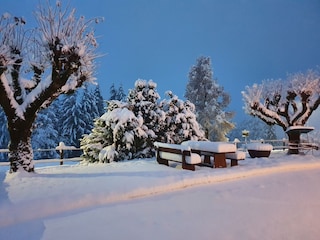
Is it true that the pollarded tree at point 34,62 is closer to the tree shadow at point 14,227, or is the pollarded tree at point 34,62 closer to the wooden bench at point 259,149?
the tree shadow at point 14,227

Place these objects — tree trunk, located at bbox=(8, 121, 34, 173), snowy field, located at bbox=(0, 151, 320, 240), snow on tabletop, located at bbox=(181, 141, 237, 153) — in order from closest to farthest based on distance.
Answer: snowy field, located at bbox=(0, 151, 320, 240), tree trunk, located at bbox=(8, 121, 34, 173), snow on tabletop, located at bbox=(181, 141, 237, 153)

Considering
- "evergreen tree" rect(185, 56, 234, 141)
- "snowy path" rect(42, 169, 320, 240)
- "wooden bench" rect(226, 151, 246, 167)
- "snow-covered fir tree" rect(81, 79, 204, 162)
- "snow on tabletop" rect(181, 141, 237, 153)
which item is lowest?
"snowy path" rect(42, 169, 320, 240)

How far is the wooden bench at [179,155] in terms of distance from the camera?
8.50 meters

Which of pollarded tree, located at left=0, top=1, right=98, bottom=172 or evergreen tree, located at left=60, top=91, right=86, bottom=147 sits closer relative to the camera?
pollarded tree, located at left=0, top=1, right=98, bottom=172

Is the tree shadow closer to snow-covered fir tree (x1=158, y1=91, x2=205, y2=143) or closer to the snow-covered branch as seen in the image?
snow-covered fir tree (x1=158, y1=91, x2=205, y2=143)

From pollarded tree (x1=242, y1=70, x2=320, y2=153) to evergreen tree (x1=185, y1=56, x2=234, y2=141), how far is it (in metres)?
5.60

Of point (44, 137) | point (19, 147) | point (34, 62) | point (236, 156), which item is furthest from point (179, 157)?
point (44, 137)

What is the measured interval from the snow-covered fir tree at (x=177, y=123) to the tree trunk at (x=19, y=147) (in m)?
6.60

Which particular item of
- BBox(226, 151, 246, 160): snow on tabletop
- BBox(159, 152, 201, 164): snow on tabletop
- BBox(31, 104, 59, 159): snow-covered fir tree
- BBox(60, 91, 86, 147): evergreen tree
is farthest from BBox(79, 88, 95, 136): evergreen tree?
BBox(226, 151, 246, 160): snow on tabletop

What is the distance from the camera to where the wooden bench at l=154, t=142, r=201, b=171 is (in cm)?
850

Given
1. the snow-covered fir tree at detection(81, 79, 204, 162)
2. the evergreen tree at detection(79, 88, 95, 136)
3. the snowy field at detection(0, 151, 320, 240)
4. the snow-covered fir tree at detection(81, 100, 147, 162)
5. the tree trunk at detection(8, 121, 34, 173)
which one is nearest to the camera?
the snowy field at detection(0, 151, 320, 240)

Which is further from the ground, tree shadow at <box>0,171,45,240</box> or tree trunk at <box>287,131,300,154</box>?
tree trunk at <box>287,131,300,154</box>

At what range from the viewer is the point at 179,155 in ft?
29.4

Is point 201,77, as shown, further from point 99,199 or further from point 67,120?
point 99,199
